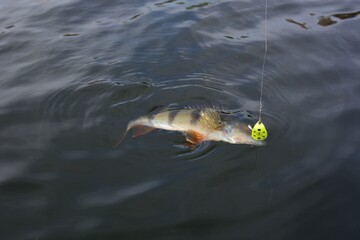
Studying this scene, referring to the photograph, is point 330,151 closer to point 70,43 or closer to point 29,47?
point 70,43

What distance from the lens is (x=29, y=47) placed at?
7.63 meters

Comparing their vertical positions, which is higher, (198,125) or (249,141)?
(198,125)

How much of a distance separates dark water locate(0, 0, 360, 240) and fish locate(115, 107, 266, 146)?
4.7 inches

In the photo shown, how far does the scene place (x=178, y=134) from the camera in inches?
191

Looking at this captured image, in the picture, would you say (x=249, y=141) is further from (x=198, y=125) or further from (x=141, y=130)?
(x=141, y=130)

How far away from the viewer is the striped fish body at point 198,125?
4.59m

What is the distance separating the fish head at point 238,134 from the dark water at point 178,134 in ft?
0.33

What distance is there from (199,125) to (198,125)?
1cm

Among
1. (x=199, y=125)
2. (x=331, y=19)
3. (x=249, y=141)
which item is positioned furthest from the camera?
(x=331, y=19)

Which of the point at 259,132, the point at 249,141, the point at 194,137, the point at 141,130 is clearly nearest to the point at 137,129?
the point at 141,130

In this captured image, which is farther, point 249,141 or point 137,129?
point 137,129

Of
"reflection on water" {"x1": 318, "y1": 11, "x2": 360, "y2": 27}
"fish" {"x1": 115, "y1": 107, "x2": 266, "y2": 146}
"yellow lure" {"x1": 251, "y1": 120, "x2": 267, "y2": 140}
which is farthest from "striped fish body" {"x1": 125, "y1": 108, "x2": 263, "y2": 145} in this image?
"reflection on water" {"x1": 318, "y1": 11, "x2": 360, "y2": 27}

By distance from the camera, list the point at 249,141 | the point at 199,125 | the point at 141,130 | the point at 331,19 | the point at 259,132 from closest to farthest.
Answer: the point at 259,132
the point at 249,141
the point at 199,125
the point at 141,130
the point at 331,19

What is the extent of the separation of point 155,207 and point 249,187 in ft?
3.30
